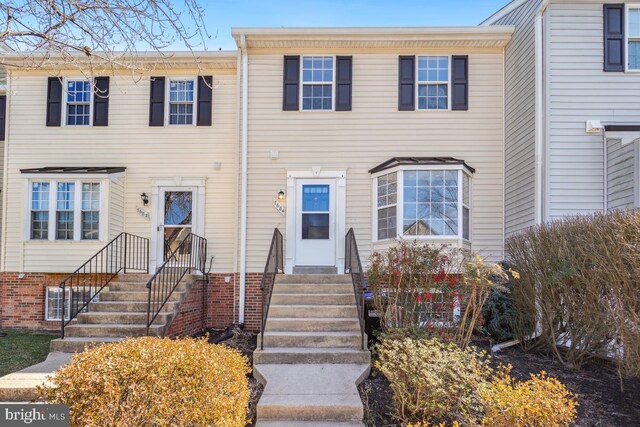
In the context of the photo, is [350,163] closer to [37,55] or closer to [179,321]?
[179,321]

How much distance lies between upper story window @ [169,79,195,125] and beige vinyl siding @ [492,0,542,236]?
21.7 ft

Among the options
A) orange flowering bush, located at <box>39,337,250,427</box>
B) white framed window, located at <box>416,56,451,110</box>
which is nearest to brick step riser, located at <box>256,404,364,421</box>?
orange flowering bush, located at <box>39,337,250,427</box>

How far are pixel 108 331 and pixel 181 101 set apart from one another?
→ 5118mm

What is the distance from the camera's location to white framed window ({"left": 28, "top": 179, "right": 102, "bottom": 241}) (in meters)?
9.28

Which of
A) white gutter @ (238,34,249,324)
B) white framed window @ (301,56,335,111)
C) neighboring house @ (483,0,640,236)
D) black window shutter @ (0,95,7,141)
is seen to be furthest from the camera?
black window shutter @ (0,95,7,141)

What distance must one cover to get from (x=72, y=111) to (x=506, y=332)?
9651 millimetres

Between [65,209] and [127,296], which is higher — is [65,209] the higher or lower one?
the higher one

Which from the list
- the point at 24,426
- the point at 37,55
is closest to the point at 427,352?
the point at 24,426

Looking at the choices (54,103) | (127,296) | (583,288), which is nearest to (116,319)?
(127,296)

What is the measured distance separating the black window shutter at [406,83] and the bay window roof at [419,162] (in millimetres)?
1183

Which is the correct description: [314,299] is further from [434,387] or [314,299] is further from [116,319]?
[434,387]

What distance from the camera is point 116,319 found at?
712 cm

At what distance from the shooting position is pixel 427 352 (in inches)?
181

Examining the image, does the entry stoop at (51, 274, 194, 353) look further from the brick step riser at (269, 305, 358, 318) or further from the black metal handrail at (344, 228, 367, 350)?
the black metal handrail at (344, 228, 367, 350)
